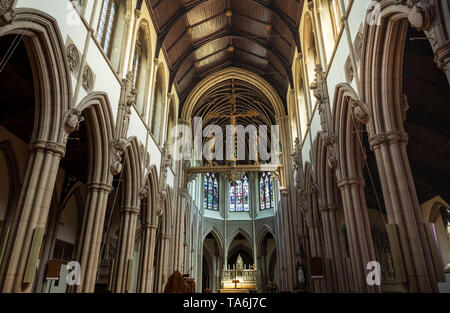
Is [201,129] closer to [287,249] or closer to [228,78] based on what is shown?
[228,78]

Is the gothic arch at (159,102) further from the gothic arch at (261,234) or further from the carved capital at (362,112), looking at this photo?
the gothic arch at (261,234)

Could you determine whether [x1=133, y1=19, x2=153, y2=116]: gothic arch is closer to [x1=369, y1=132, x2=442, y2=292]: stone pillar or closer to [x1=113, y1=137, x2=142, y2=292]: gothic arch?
[x1=113, y1=137, x2=142, y2=292]: gothic arch

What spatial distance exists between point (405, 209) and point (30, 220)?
22.8ft

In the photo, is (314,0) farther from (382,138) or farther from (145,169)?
(145,169)

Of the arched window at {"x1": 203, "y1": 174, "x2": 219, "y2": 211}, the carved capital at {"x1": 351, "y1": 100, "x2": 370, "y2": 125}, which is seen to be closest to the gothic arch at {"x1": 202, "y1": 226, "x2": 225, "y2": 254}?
the arched window at {"x1": 203, "y1": 174, "x2": 219, "y2": 211}

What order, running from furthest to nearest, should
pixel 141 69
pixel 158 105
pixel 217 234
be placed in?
1. pixel 217 234
2. pixel 158 105
3. pixel 141 69

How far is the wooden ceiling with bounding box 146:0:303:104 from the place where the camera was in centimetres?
1479

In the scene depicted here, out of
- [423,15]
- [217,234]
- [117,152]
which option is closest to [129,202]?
[117,152]

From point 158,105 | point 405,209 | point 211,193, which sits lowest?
point 405,209

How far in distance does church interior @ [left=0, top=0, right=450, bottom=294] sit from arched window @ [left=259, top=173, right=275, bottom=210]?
26.6 feet

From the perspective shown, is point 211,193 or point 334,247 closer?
point 334,247

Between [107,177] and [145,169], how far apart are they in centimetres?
345

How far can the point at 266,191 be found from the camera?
99.9 ft

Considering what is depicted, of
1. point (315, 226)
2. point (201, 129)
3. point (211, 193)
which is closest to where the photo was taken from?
point (315, 226)
